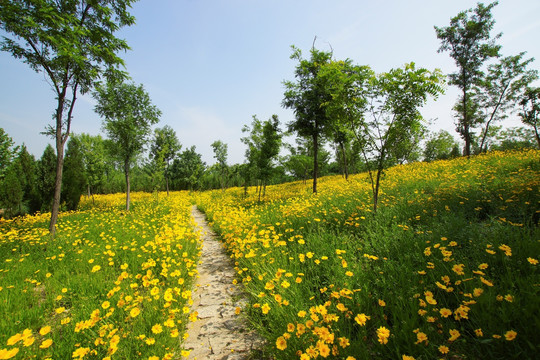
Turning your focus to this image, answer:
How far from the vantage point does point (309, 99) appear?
1205cm

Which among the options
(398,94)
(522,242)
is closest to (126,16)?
(398,94)

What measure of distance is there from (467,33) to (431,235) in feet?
69.8

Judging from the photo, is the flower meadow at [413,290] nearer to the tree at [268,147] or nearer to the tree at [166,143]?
the tree at [268,147]

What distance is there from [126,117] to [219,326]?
48.0 feet

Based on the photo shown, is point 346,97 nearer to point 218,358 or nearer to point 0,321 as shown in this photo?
point 218,358

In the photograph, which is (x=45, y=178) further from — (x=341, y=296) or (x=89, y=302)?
(x=341, y=296)

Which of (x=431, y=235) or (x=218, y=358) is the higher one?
(x=431, y=235)

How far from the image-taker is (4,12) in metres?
4.90

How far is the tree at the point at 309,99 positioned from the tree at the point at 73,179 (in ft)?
66.0

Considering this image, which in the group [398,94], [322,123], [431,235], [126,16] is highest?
[126,16]

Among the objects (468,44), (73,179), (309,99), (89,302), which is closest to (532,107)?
(468,44)

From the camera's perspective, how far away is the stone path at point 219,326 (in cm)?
256

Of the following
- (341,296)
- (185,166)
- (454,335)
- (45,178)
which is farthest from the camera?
(185,166)

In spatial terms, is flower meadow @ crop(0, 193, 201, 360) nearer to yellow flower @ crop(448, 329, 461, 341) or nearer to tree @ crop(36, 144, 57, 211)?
yellow flower @ crop(448, 329, 461, 341)
